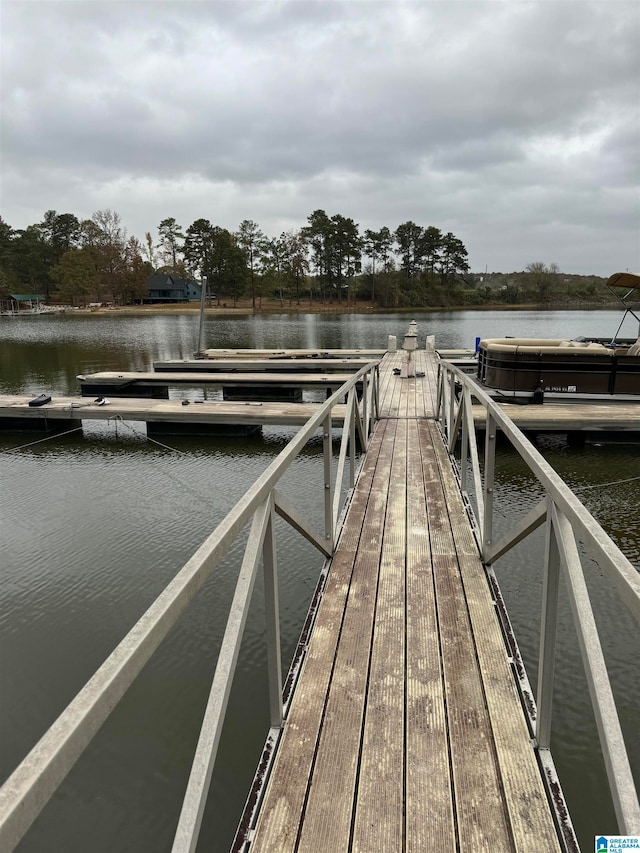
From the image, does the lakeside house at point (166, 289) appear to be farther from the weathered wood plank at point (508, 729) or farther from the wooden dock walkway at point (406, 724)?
the weathered wood plank at point (508, 729)

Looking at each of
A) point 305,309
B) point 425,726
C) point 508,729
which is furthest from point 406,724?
point 305,309

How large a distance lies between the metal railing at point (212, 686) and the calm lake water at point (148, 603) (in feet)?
3.88

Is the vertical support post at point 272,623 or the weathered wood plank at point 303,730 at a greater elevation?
the vertical support post at point 272,623

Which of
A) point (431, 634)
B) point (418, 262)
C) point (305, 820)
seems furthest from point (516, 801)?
point (418, 262)

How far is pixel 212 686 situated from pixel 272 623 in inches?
24.6

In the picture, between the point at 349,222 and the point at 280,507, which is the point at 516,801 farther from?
the point at 349,222

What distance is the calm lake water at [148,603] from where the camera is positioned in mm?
2566

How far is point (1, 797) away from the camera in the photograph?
67 cm

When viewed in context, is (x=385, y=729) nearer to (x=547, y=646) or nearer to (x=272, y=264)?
(x=547, y=646)

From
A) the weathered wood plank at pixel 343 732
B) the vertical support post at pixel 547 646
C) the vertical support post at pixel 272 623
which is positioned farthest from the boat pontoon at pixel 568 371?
the vertical support post at pixel 272 623

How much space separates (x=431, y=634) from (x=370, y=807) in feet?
3.22

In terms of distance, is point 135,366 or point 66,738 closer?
point 66,738

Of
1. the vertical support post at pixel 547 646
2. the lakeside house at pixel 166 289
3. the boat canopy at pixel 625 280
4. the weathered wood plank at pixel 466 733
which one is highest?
the lakeside house at pixel 166 289

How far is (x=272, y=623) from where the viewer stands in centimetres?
202
